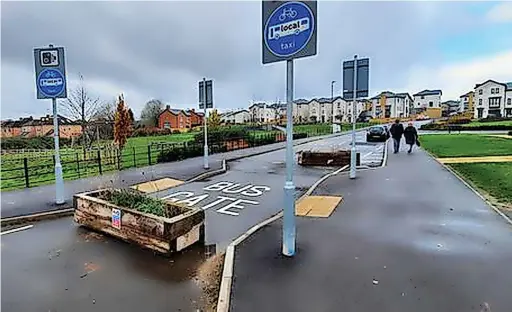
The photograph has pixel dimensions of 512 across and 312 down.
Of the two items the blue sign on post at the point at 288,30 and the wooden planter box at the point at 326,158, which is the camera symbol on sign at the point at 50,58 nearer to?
the blue sign on post at the point at 288,30

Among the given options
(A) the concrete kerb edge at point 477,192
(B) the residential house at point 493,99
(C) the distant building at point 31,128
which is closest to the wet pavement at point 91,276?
(A) the concrete kerb edge at point 477,192

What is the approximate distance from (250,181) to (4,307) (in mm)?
8460

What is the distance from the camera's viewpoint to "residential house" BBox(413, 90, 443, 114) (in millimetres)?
112625

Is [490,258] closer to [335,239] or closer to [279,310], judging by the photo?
[335,239]

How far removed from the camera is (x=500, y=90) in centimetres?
7944

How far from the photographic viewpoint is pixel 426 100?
116 meters

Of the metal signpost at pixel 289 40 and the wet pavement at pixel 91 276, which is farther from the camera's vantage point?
the metal signpost at pixel 289 40

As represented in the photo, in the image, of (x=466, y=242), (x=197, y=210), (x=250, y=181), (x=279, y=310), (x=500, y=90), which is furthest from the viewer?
(x=500, y=90)

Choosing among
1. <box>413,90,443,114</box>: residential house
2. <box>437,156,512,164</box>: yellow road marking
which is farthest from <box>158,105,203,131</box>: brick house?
<box>413,90,443,114</box>: residential house

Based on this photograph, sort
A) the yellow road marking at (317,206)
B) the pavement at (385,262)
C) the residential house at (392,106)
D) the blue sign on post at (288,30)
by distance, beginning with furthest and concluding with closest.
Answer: the residential house at (392,106) < the yellow road marking at (317,206) < the blue sign on post at (288,30) < the pavement at (385,262)

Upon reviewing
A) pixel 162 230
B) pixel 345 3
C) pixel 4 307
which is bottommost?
pixel 4 307

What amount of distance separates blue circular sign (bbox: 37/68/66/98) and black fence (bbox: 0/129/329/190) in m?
3.36

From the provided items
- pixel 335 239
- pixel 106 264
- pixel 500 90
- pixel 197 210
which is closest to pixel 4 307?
pixel 106 264

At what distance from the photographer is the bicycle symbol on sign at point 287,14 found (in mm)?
4777
